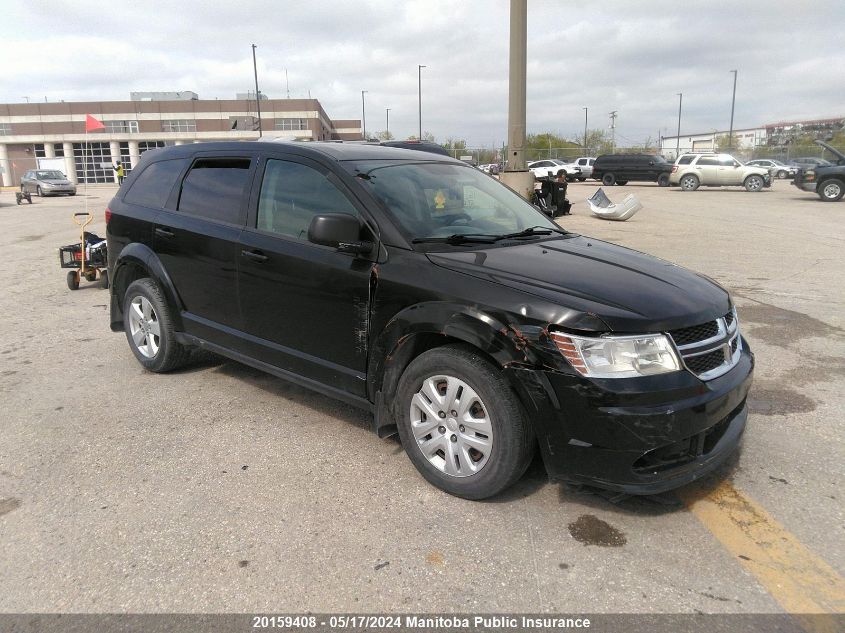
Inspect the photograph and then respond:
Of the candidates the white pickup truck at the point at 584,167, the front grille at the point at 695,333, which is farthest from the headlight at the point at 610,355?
the white pickup truck at the point at 584,167

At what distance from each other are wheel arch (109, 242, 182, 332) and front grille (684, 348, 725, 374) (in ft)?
11.7

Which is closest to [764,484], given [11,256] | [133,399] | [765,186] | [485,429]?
[485,429]

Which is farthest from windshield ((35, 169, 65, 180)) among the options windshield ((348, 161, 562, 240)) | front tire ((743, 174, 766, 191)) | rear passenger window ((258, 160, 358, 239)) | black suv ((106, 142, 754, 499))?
windshield ((348, 161, 562, 240))

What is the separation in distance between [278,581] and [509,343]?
139cm

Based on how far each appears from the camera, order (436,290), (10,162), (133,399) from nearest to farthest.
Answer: (436,290) → (133,399) → (10,162)

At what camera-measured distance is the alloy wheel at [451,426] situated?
9.70ft

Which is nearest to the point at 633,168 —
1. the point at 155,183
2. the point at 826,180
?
the point at 826,180

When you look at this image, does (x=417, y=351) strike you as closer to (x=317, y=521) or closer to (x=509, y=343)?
(x=509, y=343)

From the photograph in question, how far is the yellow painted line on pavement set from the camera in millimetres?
2338

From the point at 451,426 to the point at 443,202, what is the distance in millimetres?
1457

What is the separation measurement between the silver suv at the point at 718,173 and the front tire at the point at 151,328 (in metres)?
30.6

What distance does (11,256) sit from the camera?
1215 centimetres

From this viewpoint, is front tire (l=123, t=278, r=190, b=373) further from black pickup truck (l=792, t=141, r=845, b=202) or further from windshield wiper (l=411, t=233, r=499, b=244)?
black pickup truck (l=792, t=141, r=845, b=202)

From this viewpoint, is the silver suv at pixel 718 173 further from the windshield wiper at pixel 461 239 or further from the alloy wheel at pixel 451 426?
the alloy wheel at pixel 451 426
